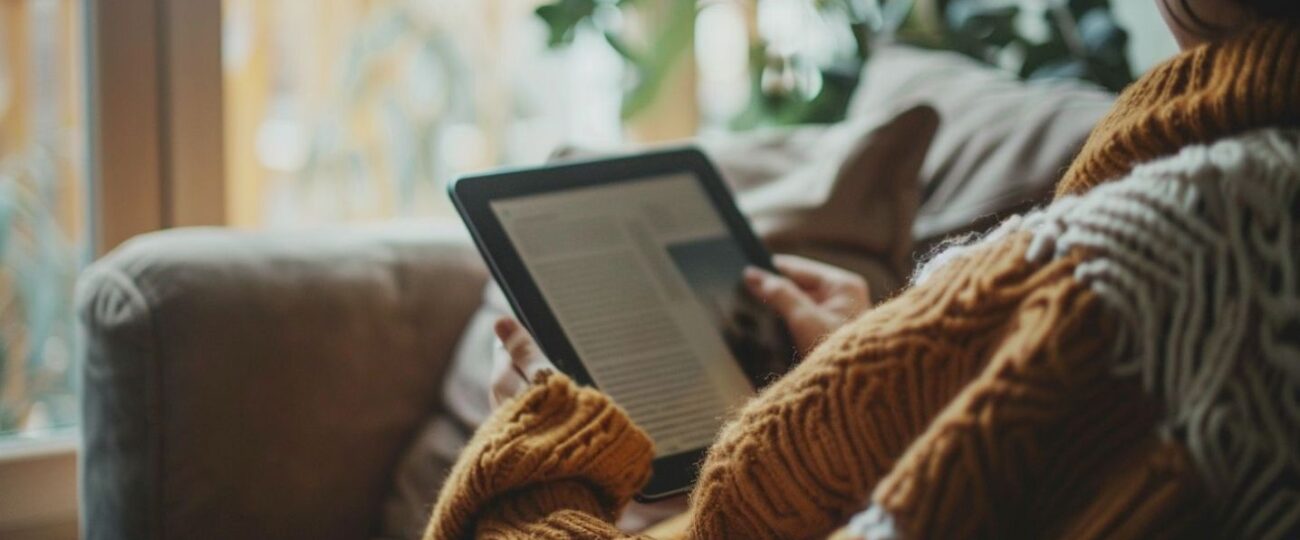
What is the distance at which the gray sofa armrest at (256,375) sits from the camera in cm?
92

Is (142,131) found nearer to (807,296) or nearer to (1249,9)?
(807,296)

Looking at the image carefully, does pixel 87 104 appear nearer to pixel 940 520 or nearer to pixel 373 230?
pixel 373 230

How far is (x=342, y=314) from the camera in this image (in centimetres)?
105

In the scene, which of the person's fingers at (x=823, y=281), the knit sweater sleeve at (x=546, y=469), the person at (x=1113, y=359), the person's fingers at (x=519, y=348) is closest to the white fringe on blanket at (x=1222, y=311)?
the person at (x=1113, y=359)

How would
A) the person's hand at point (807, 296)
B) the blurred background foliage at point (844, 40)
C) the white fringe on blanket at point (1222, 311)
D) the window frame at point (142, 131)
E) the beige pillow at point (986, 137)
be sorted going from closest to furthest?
1. the white fringe on blanket at point (1222, 311)
2. the person's hand at point (807, 296)
3. the beige pillow at point (986, 137)
4. the window frame at point (142, 131)
5. the blurred background foliage at point (844, 40)

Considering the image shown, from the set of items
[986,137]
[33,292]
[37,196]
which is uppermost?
[986,137]

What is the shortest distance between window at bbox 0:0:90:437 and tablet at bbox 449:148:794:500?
765 millimetres

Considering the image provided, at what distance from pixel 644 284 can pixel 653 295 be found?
0.04 ft

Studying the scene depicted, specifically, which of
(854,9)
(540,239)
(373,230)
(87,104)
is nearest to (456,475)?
(540,239)

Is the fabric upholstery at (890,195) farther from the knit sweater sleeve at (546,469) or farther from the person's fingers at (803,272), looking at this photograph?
the knit sweater sleeve at (546,469)

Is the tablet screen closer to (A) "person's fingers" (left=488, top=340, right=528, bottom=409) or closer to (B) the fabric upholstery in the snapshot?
(A) "person's fingers" (left=488, top=340, right=528, bottom=409)

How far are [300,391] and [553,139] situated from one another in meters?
0.86

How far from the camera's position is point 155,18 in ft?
4.42

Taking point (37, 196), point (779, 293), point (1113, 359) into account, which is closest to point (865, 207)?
point (779, 293)
